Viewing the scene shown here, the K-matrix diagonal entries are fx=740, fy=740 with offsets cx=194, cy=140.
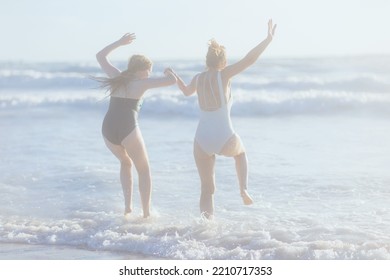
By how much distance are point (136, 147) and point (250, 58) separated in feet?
3.69

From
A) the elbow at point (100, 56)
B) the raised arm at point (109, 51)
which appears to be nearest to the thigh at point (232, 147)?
the raised arm at point (109, 51)

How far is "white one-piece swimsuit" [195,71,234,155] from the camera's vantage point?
523 centimetres

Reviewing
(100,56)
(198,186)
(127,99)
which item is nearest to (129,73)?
(127,99)

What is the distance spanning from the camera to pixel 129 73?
5422 millimetres

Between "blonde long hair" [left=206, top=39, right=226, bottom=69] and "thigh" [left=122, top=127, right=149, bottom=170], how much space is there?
778mm

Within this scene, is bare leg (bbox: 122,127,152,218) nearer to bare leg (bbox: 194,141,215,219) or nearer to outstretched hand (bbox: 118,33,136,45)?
bare leg (bbox: 194,141,215,219)

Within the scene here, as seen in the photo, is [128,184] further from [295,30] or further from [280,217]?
[295,30]

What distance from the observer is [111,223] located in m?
5.76

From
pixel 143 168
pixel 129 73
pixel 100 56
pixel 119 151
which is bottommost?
pixel 143 168

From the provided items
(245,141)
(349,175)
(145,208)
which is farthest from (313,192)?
(245,141)

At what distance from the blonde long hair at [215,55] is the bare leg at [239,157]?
518 millimetres

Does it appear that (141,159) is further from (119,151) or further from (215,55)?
(215,55)

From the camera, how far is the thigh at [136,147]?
5.50 meters
